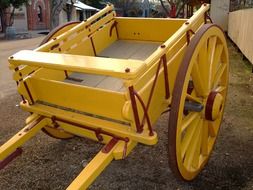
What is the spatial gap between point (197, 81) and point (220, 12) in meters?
14.4

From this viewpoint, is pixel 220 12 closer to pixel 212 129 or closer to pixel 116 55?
pixel 116 55

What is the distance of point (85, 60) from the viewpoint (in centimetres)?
233

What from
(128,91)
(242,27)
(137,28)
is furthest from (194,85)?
(242,27)

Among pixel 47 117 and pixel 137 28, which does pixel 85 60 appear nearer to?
pixel 47 117

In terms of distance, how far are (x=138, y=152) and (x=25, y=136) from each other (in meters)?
1.32

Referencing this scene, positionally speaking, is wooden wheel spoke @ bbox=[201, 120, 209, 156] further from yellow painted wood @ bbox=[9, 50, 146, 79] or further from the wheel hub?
yellow painted wood @ bbox=[9, 50, 146, 79]

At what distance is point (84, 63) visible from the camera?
2254 millimetres

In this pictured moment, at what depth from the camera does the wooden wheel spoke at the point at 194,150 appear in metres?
2.80

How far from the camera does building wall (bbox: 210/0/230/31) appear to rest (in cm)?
1591

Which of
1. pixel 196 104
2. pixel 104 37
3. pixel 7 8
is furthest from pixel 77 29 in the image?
pixel 7 8

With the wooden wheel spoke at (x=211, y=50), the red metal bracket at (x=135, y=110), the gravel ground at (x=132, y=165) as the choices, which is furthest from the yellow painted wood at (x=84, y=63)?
the gravel ground at (x=132, y=165)

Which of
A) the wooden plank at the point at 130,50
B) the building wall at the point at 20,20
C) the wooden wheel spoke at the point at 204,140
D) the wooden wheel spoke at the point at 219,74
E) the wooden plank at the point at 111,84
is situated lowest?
the building wall at the point at 20,20

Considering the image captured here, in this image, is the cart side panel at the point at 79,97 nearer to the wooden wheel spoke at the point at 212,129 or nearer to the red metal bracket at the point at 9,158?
the red metal bracket at the point at 9,158

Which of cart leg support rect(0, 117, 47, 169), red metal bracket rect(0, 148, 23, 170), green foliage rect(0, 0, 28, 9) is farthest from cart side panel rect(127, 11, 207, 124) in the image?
green foliage rect(0, 0, 28, 9)
